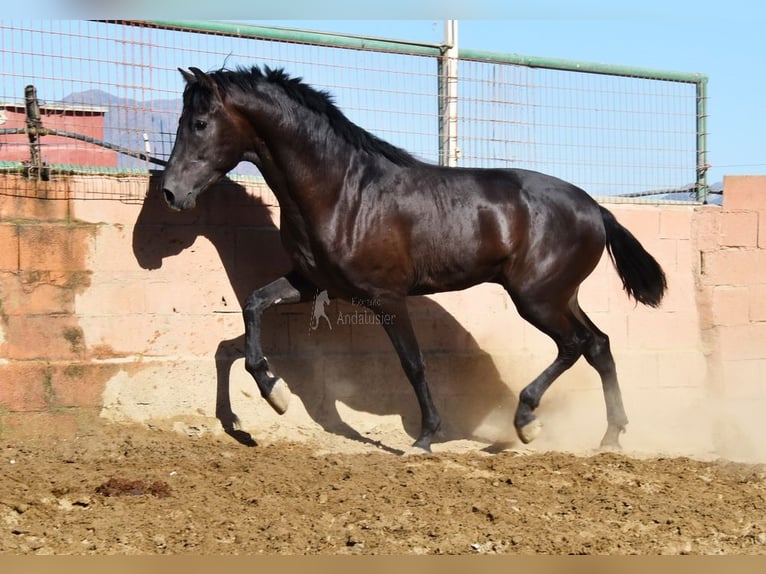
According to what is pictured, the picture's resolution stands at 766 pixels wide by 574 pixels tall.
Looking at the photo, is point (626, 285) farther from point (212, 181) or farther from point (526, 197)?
point (212, 181)

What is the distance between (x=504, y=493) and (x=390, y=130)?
370cm

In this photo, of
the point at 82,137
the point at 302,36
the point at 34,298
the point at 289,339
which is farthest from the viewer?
the point at 302,36

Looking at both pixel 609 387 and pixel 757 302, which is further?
pixel 757 302

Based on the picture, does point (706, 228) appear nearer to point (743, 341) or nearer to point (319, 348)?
point (743, 341)

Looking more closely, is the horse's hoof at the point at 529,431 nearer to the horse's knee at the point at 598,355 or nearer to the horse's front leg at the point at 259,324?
the horse's knee at the point at 598,355

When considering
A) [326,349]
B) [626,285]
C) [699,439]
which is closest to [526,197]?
[626,285]

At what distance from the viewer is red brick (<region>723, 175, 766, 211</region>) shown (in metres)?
8.60

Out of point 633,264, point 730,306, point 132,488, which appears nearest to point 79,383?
point 132,488

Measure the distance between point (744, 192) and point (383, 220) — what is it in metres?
4.31

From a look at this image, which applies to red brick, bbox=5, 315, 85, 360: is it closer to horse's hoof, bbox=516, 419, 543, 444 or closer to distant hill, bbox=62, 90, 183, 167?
distant hill, bbox=62, 90, 183, 167

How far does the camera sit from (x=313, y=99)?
6.19 metres

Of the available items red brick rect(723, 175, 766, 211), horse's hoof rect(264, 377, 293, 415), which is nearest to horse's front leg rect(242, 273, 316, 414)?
horse's hoof rect(264, 377, 293, 415)

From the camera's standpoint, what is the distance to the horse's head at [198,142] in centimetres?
583

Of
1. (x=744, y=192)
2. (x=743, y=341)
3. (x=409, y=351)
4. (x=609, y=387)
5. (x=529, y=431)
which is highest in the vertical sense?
(x=744, y=192)
